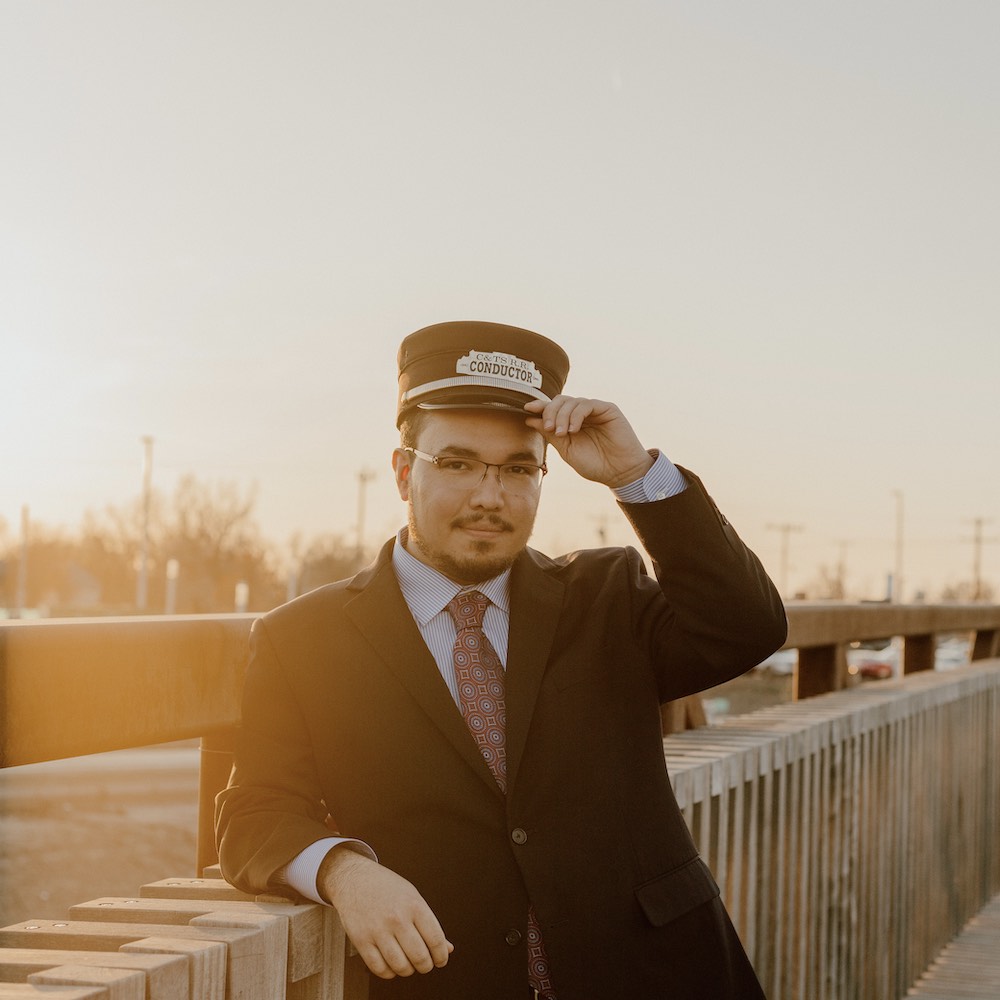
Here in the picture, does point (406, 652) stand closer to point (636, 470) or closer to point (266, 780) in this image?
point (266, 780)

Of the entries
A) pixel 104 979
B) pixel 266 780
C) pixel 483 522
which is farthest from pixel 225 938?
pixel 483 522

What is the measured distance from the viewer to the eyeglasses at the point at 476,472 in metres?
2.59

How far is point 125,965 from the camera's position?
5.43ft

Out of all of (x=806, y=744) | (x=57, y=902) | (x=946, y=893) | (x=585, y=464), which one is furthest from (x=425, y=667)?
(x=57, y=902)

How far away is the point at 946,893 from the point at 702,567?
4077 mm

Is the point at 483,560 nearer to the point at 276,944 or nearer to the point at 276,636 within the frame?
the point at 276,636

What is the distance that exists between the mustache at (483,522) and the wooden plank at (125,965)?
107 cm

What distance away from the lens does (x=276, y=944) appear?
1.91 metres

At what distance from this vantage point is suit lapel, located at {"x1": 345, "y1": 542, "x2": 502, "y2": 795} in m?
2.38

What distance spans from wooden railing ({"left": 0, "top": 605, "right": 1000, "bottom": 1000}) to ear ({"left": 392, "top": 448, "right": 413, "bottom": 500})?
462 millimetres

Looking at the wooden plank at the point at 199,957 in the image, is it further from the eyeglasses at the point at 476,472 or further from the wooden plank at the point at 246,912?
the eyeglasses at the point at 476,472

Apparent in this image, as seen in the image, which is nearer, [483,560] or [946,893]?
[483,560]

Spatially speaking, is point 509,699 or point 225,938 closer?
point 225,938

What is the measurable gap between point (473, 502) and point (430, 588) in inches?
7.6
